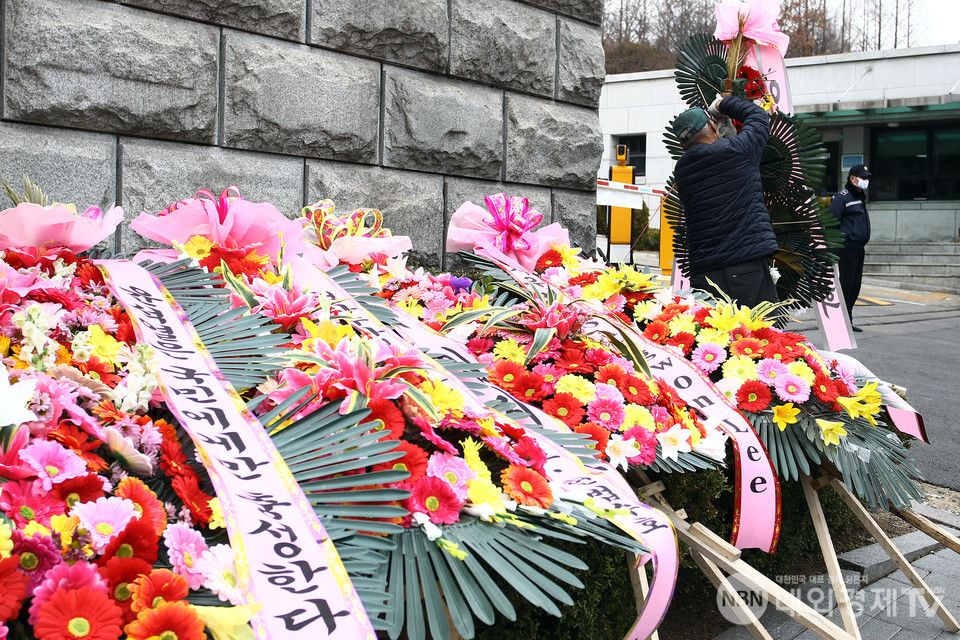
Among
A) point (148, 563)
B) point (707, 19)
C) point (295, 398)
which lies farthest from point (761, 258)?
point (707, 19)

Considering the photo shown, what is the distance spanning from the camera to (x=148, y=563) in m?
0.95

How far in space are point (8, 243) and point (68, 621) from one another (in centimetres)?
133

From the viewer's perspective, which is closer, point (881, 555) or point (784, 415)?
point (784, 415)

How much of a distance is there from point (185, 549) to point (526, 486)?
21.7 inches

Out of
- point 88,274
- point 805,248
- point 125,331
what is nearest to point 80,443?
point 125,331

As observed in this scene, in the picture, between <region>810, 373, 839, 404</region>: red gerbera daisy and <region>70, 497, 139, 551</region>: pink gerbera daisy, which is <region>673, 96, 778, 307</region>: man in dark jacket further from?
<region>70, 497, 139, 551</region>: pink gerbera daisy

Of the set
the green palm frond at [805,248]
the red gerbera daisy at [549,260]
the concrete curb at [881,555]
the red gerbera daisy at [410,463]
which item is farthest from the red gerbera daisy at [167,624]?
the green palm frond at [805,248]

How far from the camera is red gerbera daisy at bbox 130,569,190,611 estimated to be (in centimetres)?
87

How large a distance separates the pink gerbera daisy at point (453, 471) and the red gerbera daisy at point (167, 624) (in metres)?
0.45

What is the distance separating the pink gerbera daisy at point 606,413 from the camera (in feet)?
6.00

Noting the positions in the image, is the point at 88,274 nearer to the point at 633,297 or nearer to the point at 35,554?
the point at 35,554

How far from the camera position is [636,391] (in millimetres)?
1970

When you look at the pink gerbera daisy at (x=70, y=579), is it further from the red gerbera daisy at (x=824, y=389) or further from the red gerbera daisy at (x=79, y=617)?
the red gerbera daisy at (x=824, y=389)

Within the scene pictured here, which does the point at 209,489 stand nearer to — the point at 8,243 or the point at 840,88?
the point at 8,243
